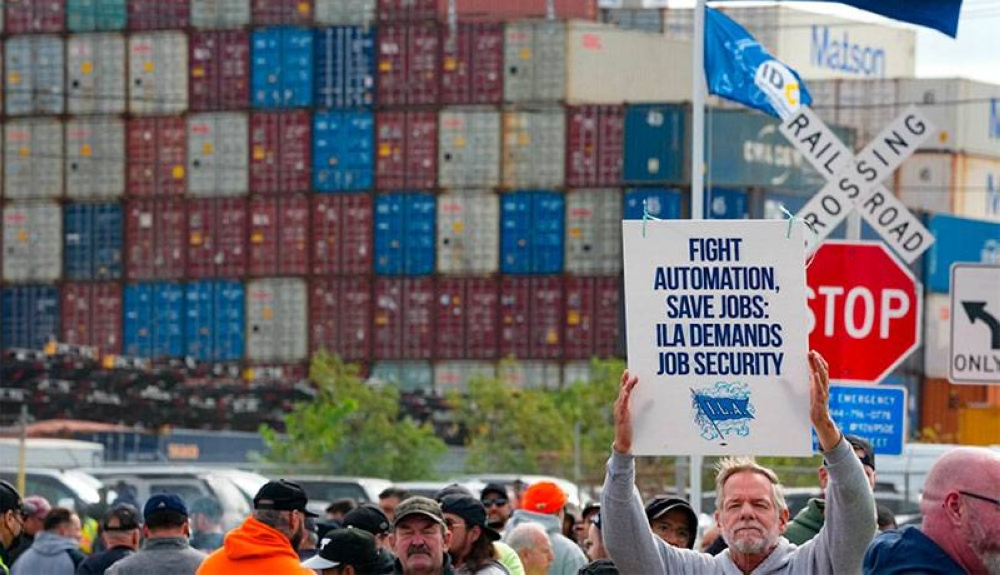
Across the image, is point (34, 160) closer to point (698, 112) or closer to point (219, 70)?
point (219, 70)

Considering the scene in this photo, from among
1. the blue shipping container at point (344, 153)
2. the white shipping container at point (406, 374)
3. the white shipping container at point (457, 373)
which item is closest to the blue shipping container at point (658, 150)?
the white shipping container at point (457, 373)

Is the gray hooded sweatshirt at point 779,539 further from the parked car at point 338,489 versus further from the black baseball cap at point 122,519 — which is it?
the parked car at point 338,489

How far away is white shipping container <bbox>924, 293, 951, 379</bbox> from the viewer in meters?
70.1

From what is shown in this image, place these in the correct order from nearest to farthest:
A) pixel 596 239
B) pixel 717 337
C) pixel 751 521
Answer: pixel 751 521 < pixel 717 337 < pixel 596 239

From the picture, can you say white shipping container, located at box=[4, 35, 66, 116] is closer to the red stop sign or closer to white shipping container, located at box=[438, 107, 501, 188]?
white shipping container, located at box=[438, 107, 501, 188]

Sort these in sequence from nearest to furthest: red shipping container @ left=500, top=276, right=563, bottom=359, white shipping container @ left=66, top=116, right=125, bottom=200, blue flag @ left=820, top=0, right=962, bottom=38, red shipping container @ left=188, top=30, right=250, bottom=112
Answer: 1. blue flag @ left=820, top=0, right=962, bottom=38
2. red shipping container @ left=500, top=276, right=563, bottom=359
3. red shipping container @ left=188, top=30, right=250, bottom=112
4. white shipping container @ left=66, top=116, right=125, bottom=200

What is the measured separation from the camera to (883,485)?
31875mm

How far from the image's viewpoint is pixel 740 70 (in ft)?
56.1

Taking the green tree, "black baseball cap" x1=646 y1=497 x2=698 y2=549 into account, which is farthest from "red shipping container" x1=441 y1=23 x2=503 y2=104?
"black baseball cap" x1=646 y1=497 x2=698 y2=549

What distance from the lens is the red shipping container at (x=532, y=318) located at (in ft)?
221

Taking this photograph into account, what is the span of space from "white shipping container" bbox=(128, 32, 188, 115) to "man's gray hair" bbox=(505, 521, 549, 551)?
2439 inches

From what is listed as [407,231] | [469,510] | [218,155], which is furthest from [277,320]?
[469,510]

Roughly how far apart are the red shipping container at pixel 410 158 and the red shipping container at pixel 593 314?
190 inches

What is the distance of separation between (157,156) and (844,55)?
2861 centimetres
